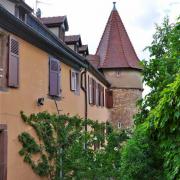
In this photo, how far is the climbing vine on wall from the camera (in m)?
13.9

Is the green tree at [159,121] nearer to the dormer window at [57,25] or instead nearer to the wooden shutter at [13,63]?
the wooden shutter at [13,63]

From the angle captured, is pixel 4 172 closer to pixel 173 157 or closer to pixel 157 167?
pixel 157 167

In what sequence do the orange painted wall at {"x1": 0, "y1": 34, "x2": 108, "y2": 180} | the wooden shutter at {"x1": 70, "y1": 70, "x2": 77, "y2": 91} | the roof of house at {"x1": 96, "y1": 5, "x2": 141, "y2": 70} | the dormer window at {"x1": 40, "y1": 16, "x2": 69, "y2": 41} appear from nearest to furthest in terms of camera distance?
1. the orange painted wall at {"x1": 0, "y1": 34, "x2": 108, "y2": 180}
2. the wooden shutter at {"x1": 70, "y1": 70, "x2": 77, "y2": 91}
3. the dormer window at {"x1": 40, "y1": 16, "x2": 69, "y2": 41}
4. the roof of house at {"x1": 96, "y1": 5, "x2": 141, "y2": 70}

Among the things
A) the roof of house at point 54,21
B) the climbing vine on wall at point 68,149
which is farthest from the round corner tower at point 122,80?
the climbing vine on wall at point 68,149

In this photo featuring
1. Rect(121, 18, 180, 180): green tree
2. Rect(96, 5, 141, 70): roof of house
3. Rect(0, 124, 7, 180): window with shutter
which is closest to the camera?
Rect(121, 18, 180, 180): green tree

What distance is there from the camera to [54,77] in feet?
53.2

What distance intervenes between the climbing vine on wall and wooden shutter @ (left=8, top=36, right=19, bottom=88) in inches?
54.1

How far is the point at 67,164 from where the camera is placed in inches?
567

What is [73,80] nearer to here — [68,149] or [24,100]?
[68,149]

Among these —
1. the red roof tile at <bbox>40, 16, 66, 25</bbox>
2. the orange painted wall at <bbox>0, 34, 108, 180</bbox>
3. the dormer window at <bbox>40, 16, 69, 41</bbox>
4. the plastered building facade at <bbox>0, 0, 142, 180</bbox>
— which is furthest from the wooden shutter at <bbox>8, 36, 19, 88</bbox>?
the red roof tile at <bbox>40, 16, 66, 25</bbox>

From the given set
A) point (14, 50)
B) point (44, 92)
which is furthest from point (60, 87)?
point (14, 50)

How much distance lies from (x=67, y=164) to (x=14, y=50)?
13.3ft

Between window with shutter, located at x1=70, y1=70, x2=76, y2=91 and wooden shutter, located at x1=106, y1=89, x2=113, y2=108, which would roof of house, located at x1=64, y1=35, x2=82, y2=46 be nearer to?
window with shutter, located at x1=70, y1=70, x2=76, y2=91

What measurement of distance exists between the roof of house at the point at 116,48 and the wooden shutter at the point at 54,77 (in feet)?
56.1
